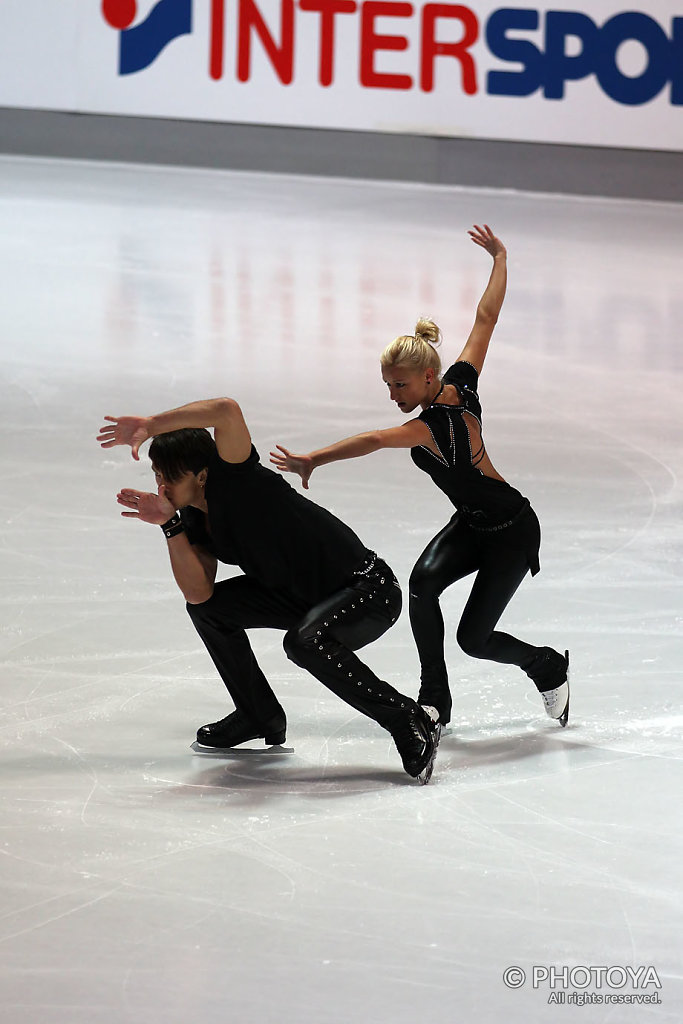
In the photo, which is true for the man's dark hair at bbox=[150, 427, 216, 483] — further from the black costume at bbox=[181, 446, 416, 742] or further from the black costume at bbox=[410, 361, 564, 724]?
the black costume at bbox=[410, 361, 564, 724]

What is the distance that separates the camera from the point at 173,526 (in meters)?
3.43

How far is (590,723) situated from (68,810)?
1.44m

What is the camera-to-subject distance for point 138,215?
11914 millimetres

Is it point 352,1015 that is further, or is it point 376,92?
point 376,92

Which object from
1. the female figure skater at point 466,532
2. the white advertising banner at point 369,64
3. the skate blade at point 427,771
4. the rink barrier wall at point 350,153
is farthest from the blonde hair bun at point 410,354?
the rink barrier wall at point 350,153

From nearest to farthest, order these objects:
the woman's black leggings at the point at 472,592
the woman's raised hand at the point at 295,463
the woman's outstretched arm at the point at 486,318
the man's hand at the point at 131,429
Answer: the man's hand at the point at 131,429
the woman's raised hand at the point at 295,463
the woman's black leggings at the point at 472,592
the woman's outstretched arm at the point at 486,318

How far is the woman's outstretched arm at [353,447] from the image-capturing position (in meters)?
3.30

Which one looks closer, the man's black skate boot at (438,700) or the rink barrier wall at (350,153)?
the man's black skate boot at (438,700)

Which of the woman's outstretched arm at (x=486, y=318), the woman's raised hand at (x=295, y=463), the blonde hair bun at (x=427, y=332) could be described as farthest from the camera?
the woman's outstretched arm at (x=486, y=318)

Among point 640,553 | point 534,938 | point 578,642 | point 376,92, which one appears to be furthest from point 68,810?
point 376,92

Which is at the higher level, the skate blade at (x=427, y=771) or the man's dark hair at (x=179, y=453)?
the man's dark hair at (x=179, y=453)

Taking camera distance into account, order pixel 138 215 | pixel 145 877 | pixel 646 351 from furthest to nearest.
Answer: pixel 138 215 → pixel 646 351 → pixel 145 877

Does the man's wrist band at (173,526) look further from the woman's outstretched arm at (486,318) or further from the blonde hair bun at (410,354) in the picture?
the woman's outstretched arm at (486,318)

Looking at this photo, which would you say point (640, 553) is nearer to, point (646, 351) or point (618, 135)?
point (646, 351)
